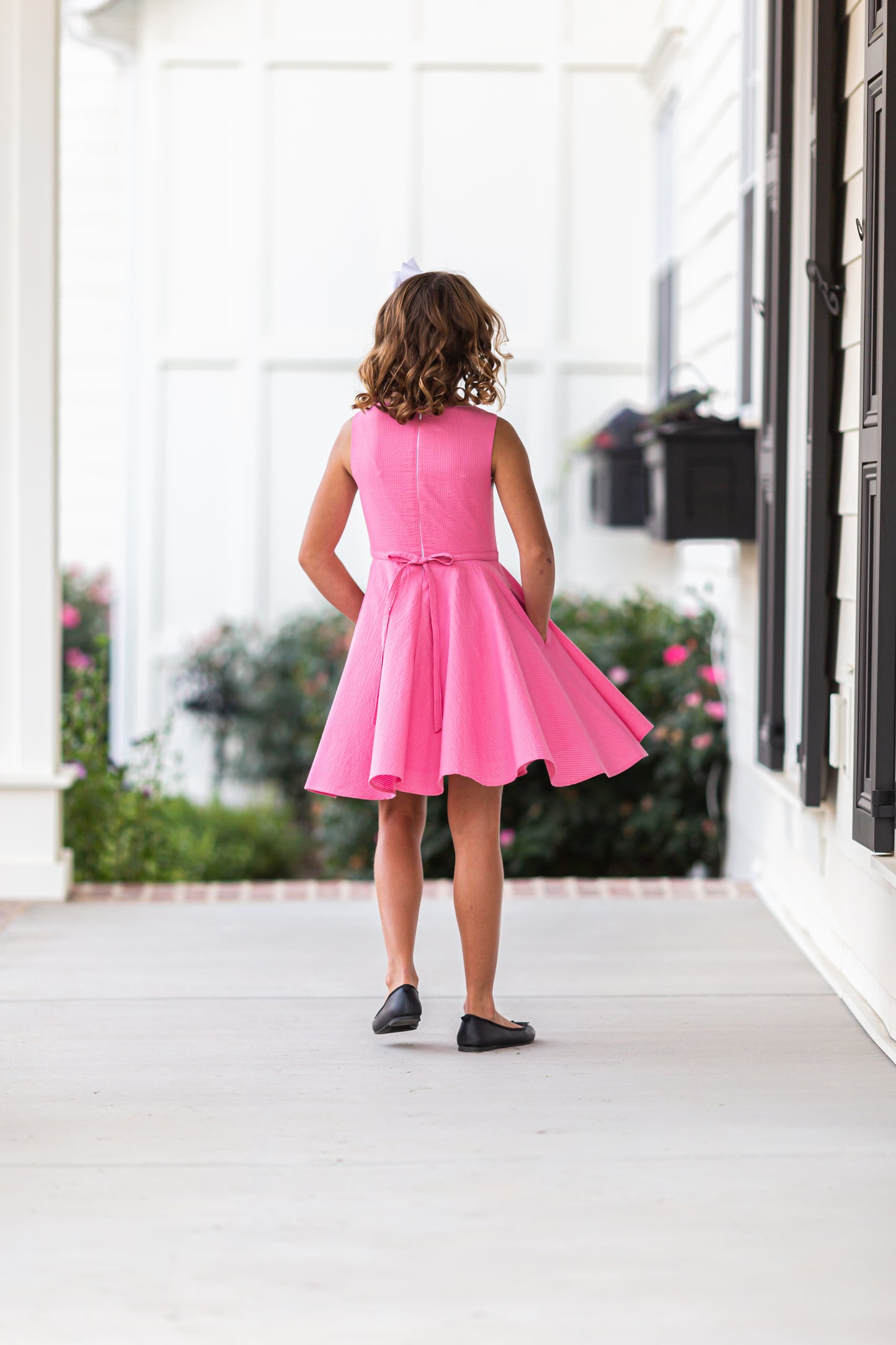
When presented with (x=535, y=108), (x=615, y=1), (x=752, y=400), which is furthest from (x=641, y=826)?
(x=615, y=1)

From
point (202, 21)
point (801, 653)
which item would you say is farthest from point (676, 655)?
point (202, 21)

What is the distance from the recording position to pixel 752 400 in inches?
187

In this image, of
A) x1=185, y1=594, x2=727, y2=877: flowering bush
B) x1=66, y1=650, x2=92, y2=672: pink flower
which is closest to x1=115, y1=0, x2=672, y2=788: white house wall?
x1=66, y1=650, x2=92, y2=672: pink flower

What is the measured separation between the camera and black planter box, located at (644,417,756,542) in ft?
15.7

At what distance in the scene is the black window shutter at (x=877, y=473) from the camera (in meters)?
3.00

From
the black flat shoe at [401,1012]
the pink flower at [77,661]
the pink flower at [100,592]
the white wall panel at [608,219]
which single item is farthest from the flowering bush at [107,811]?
the white wall panel at [608,219]

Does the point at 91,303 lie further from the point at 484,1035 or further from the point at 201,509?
the point at 484,1035

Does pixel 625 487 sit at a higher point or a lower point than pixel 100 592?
higher

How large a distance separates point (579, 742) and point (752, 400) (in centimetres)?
219

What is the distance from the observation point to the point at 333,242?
731 centimetres

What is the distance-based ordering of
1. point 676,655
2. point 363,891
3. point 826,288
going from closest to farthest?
point 826,288 < point 363,891 < point 676,655

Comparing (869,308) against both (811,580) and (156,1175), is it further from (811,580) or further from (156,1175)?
(156,1175)

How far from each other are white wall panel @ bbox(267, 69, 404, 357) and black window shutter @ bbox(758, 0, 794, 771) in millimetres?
3332

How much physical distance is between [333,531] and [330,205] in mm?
4652
